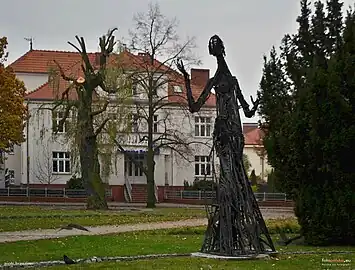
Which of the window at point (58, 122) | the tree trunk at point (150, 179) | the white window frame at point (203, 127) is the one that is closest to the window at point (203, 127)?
the white window frame at point (203, 127)

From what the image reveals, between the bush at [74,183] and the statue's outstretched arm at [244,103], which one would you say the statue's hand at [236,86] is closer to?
the statue's outstretched arm at [244,103]

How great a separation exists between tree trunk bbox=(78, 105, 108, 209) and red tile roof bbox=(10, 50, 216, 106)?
3.36 meters

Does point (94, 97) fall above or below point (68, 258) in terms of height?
above

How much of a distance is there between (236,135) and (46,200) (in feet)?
144

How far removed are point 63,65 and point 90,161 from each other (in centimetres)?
2625

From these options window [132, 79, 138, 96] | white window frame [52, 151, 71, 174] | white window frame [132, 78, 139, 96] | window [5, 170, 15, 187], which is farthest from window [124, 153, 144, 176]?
white window frame [132, 78, 139, 96]

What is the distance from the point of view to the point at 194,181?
6438cm

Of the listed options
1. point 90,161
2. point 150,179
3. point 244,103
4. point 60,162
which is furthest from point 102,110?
point 244,103

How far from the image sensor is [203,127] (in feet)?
222

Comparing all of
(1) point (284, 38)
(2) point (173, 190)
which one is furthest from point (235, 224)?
(2) point (173, 190)

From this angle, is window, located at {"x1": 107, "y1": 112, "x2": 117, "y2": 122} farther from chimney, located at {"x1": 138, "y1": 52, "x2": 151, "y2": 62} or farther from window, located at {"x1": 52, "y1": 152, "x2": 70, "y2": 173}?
window, located at {"x1": 52, "y1": 152, "x2": 70, "y2": 173}

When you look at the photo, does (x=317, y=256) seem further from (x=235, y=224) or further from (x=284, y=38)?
(x=284, y=38)

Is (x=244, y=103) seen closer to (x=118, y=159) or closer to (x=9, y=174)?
(x=118, y=159)

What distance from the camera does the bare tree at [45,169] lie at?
208ft
